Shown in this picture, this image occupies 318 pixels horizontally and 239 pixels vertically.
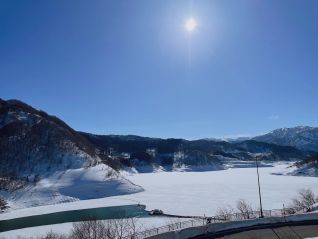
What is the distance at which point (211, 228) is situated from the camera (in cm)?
3447

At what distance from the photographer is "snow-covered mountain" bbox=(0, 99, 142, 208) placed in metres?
128

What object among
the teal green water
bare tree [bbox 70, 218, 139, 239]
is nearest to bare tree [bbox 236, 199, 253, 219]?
bare tree [bbox 70, 218, 139, 239]

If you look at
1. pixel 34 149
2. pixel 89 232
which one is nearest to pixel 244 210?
pixel 89 232

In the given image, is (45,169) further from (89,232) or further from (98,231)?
(89,232)

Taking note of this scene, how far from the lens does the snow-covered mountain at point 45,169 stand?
12790 centimetres

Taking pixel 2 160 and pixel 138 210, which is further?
pixel 2 160

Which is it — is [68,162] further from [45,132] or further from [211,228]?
[211,228]

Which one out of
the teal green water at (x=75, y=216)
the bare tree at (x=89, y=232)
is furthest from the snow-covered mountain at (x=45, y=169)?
the bare tree at (x=89, y=232)

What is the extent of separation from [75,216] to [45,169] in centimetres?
7759

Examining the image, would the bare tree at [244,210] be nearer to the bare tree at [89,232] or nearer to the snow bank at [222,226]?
the snow bank at [222,226]

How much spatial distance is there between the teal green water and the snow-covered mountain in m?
29.3

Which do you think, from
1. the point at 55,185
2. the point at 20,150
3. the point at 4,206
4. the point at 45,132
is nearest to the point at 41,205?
the point at 4,206

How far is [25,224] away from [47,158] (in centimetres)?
9058

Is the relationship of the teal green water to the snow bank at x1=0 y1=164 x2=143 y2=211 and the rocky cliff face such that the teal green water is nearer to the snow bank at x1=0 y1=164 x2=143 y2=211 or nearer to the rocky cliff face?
the snow bank at x1=0 y1=164 x2=143 y2=211
